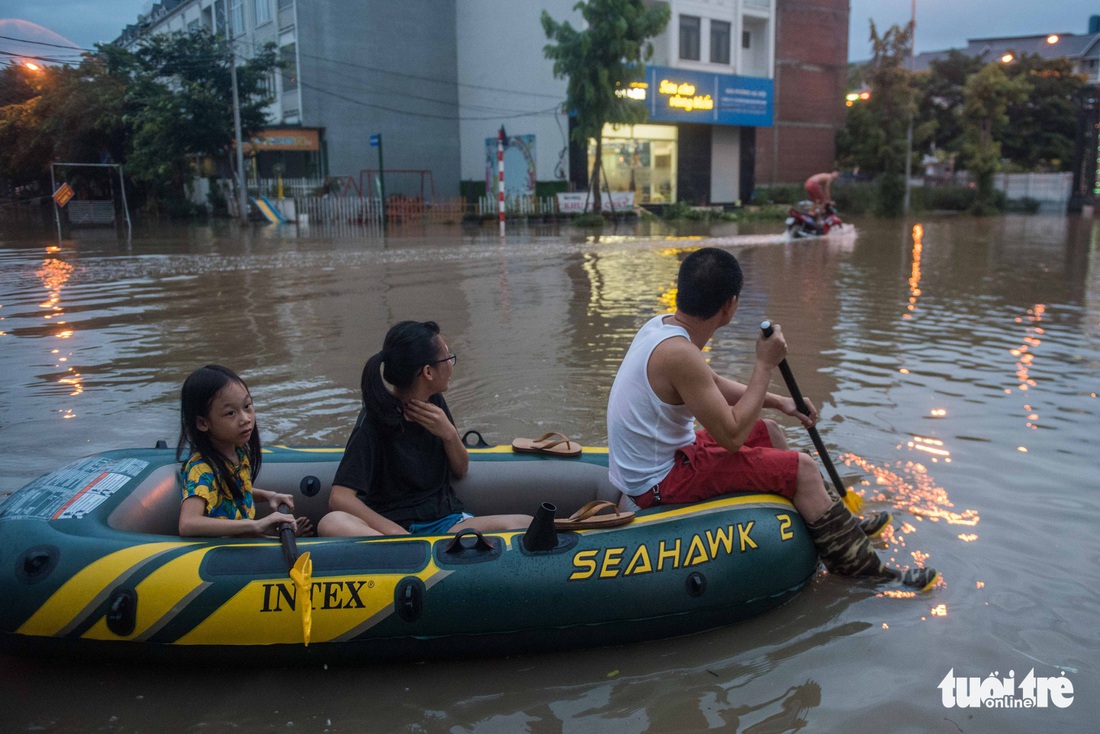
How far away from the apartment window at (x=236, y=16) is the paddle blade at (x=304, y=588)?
37.6 meters

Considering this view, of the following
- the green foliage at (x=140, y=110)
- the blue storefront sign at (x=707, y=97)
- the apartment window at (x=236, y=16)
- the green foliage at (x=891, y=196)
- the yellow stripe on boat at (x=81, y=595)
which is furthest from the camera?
the apartment window at (x=236, y=16)

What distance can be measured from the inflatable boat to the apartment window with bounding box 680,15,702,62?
30.7m

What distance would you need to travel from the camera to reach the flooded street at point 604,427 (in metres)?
2.85

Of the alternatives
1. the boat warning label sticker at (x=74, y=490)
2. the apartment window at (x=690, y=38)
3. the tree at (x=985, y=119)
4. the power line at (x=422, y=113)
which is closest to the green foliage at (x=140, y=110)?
the power line at (x=422, y=113)

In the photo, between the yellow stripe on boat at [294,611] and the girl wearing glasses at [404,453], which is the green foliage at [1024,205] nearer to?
the girl wearing glasses at [404,453]

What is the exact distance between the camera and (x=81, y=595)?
282 centimetres

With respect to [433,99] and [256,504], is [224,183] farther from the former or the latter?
[256,504]

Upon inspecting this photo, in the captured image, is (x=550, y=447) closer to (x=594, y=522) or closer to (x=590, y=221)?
(x=594, y=522)

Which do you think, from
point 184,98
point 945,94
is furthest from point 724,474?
point 945,94

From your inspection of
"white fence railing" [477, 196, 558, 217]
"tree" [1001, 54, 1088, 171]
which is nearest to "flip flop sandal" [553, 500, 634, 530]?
"white fence railing" [477, 196, 558, 217]

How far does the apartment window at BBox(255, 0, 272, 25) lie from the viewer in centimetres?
3282

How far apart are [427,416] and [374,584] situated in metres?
0.67

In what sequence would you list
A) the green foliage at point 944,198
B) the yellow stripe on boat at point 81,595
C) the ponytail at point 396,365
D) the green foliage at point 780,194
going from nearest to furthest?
the yellow stripe on boat at point 81,595 < the ponytail at point 396,365 < the green foliage at point 944,198 < the green foliage at point 780,194

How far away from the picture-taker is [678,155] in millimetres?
33531
